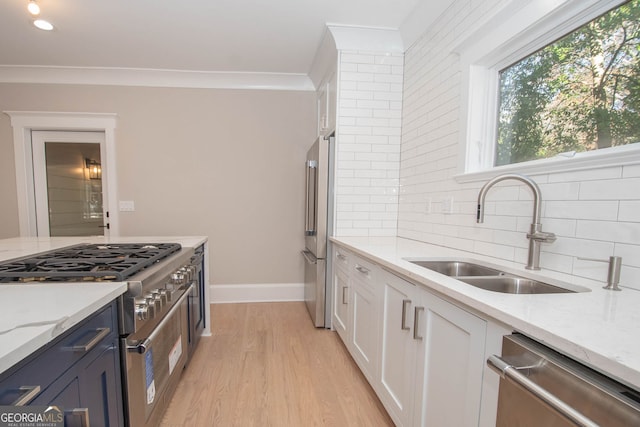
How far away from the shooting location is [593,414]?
52cm

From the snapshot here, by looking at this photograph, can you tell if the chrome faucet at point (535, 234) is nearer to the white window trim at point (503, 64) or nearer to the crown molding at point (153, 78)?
the white window trim at point (503, 64)

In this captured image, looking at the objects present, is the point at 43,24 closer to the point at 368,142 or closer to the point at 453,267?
the point at 368,142

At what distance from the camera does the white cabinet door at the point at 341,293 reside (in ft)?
6.89

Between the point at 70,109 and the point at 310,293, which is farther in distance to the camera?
the point at 70,109

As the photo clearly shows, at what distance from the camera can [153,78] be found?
311 centimetres

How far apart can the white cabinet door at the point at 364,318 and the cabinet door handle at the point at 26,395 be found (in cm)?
135

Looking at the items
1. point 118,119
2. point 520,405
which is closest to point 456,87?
point 520,405

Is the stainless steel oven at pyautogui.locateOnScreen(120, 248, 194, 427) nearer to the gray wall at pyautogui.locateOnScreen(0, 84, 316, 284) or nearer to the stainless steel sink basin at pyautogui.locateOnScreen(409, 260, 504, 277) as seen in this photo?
the stainless steel sink basin at pyautogui.locateOnScreen(409, 260, 504, 277)

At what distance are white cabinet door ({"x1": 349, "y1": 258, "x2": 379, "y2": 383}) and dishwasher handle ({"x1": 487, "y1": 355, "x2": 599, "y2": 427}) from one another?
90cm

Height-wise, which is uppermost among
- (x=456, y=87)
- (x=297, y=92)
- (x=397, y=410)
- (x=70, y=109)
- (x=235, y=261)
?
(x=297, y=92)

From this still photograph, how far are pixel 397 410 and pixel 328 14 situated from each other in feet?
8.53

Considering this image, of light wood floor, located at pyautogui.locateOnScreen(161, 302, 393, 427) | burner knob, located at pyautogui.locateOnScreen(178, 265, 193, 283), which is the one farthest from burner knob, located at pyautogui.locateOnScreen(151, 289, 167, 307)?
light wood floor, located at pyautogui.locateOnScreen(161, 302, 393, 427)

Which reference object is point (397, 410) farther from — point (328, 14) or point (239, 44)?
point (239, 44)

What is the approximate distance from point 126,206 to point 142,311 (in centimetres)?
266
